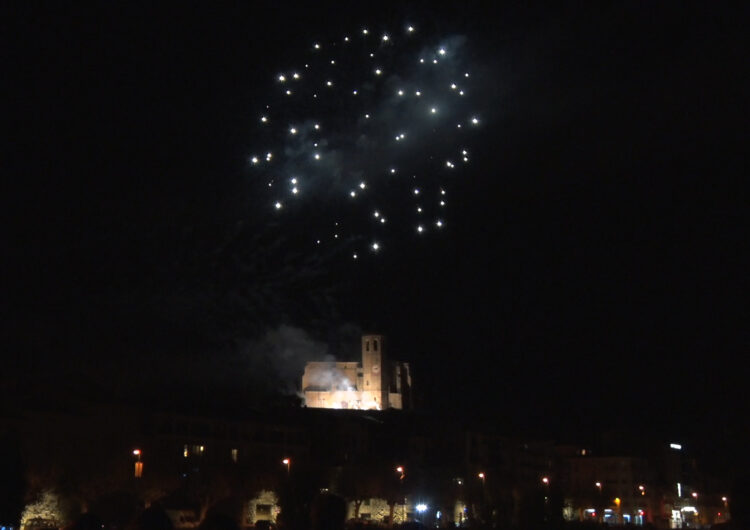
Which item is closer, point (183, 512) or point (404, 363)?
point (183, 512)

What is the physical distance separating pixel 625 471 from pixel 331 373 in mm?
48350

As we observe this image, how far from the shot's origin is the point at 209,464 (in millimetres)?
62688

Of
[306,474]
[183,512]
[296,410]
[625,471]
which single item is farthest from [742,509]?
[625,471]

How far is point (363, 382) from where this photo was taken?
135125mm

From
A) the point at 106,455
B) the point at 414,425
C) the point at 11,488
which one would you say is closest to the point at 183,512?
the point at 106,455

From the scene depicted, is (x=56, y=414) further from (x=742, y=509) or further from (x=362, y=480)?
(x=742, y=509)

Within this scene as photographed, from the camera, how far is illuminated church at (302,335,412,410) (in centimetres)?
13050

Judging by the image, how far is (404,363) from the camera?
137m

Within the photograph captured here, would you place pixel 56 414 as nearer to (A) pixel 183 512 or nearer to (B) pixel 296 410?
(A) pixel 183 512

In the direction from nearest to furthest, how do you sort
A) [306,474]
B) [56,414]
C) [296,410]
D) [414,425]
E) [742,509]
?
[742,509] → [306,474] → [56,414] → [296,410] → [414,425]

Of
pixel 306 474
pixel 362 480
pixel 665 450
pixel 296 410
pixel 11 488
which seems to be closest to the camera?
pixel 11 488

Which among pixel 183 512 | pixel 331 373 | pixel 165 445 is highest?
pixel 331 373

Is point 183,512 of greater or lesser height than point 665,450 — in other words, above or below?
below

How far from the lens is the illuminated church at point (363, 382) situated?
130 meters
